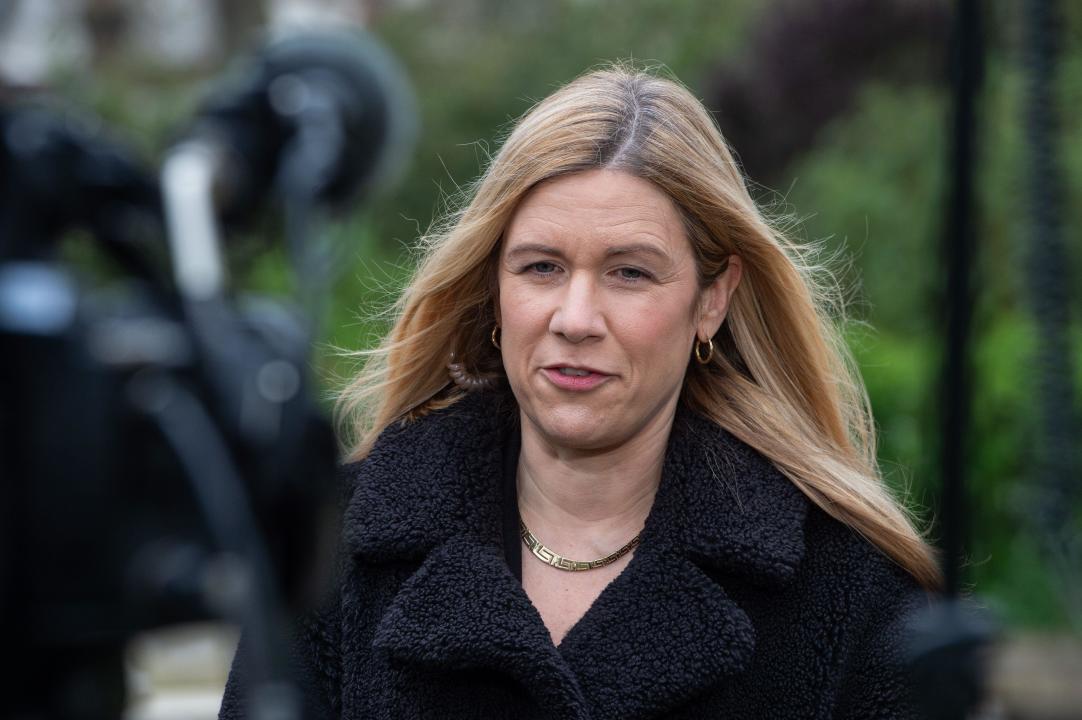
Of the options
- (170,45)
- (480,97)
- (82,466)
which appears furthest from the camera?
(170,45)

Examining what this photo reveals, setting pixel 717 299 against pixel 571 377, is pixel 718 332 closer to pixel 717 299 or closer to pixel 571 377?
pixel 717 299

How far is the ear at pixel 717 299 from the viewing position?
281 cm

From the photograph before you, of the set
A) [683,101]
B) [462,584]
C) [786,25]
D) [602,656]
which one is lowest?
[602,656]

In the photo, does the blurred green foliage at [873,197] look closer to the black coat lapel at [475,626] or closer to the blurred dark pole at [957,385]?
the blurred dark pole at [957,385]

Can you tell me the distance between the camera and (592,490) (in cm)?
272

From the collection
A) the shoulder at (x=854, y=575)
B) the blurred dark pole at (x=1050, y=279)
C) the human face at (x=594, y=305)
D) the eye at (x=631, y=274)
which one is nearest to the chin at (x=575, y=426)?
the human face at (x=594, y=305)

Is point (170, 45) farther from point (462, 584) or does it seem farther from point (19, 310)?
point (19, 310)

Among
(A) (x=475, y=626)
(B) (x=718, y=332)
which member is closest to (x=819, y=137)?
(B) (x=718, y=332)

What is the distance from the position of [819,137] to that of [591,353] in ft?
27.8

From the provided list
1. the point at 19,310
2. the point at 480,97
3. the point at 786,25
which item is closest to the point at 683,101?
the point at 19,310

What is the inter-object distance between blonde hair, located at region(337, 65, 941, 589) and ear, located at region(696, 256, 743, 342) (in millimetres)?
19

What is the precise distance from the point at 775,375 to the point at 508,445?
501 mm

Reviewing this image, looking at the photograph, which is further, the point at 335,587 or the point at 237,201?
the point at 335,587

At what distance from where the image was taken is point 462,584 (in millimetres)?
2590
